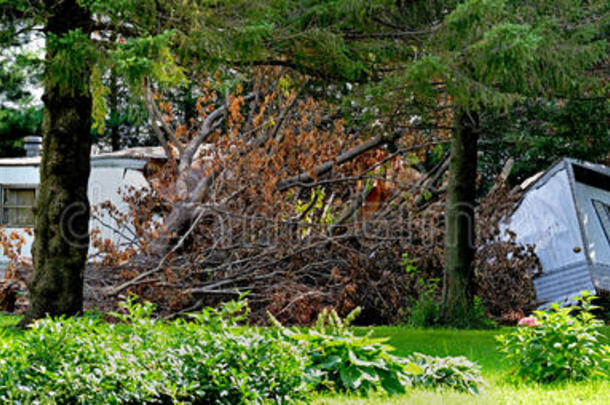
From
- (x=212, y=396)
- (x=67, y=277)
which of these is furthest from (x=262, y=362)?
(x=67, y=277)

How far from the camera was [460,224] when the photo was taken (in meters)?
9.11

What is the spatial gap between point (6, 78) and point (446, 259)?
5560 mm

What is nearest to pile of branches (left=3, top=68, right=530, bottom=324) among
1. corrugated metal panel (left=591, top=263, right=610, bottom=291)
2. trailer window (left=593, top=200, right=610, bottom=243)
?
corrugated metal panel (left=591, top=263, right=610, bottom=291)

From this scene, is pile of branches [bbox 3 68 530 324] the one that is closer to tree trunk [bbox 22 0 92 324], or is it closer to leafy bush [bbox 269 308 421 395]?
tree trunk [bbox 22 0 92 324]

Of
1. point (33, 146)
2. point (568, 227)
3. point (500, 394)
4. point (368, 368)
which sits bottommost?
point (500, 394)

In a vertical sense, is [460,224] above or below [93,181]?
below

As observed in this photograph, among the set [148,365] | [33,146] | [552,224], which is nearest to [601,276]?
[552,224]

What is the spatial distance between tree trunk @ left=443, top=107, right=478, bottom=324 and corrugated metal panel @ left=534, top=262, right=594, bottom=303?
2.40 meters

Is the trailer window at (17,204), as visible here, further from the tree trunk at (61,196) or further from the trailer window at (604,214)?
the trailer window at (604,214)

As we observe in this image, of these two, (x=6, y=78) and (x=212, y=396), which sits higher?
(x=6, y=78)

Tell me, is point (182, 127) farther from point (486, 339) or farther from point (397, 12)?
point (486, 339)

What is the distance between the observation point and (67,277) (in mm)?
6840

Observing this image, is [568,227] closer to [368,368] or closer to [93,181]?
[368,368]

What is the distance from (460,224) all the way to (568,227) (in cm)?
294
